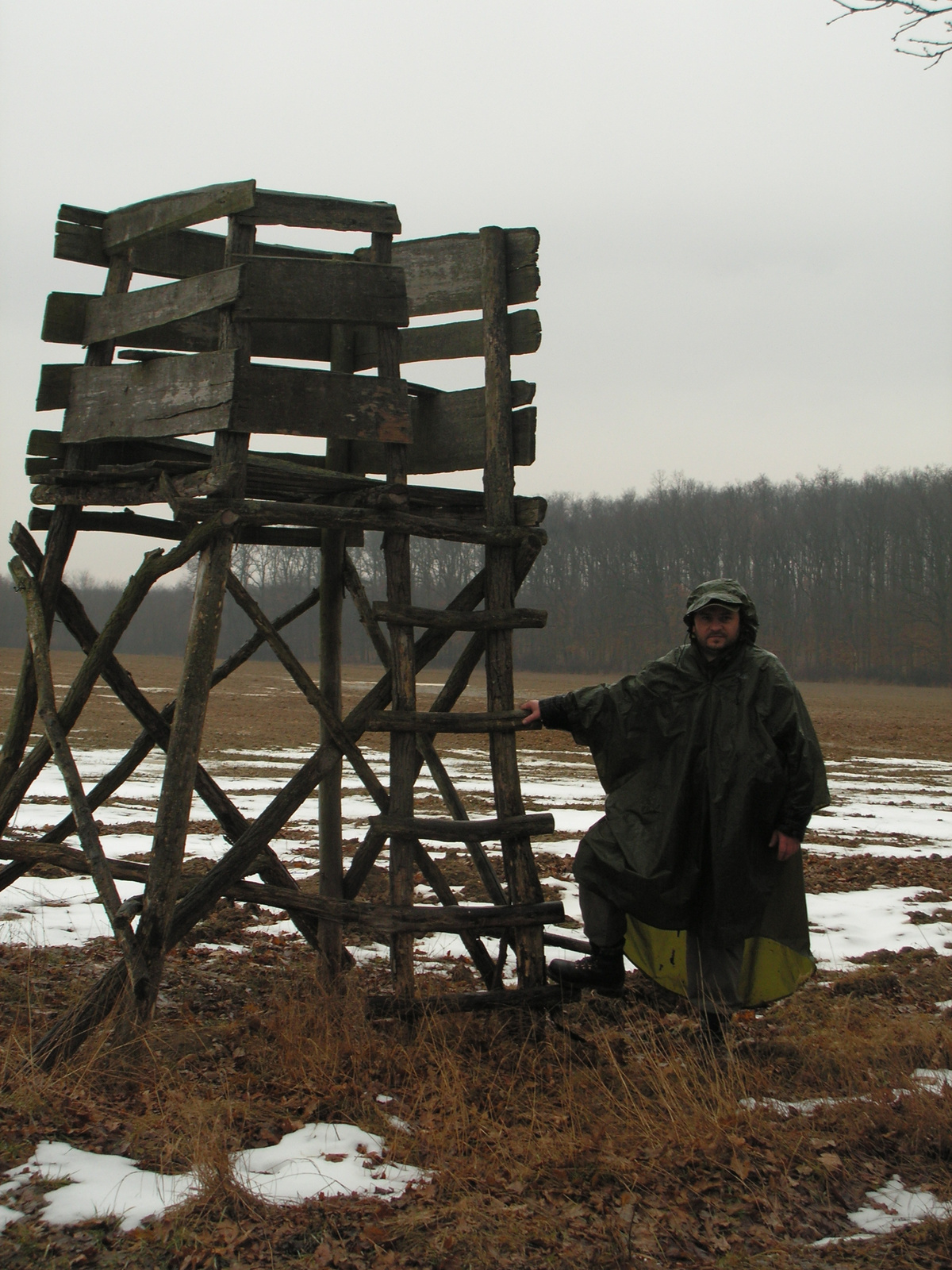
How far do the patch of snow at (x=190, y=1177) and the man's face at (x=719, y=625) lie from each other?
2.67m

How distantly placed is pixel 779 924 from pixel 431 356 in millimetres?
3579

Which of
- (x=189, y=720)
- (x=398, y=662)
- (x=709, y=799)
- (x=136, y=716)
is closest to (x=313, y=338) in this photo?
(x=398, y=662)

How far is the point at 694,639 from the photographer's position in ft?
17.4

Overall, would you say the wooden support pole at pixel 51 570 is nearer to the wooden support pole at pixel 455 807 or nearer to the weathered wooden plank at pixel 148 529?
the weathered wooden plank at pixel 148 529

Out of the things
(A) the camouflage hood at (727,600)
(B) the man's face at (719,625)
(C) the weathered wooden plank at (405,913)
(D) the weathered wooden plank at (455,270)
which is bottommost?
(C) the weathered wooden plank at (405,913)

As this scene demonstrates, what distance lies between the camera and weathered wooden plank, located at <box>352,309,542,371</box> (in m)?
5.80

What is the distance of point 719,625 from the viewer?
516cm

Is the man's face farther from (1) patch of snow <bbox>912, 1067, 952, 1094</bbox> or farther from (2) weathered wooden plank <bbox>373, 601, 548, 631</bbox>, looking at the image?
(1) patch of snow <bbox>912, 1067, 952, 1094</bbox>

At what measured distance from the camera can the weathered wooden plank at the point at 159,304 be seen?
5.13 metres

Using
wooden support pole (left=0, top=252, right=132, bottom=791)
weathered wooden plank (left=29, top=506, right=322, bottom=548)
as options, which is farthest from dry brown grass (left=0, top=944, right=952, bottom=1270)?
weathered wooden plank (left=29, top=506, right=322, bottom=548)

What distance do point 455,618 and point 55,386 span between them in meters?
2.60

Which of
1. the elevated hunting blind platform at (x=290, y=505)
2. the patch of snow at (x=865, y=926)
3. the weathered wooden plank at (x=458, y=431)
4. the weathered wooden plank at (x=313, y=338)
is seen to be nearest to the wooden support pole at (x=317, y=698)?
the elevated hunting blind platform at (x=290, y=505)

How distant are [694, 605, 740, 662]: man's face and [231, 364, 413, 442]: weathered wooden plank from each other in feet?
5.74

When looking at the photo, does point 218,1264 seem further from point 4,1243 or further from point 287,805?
point 287,805
